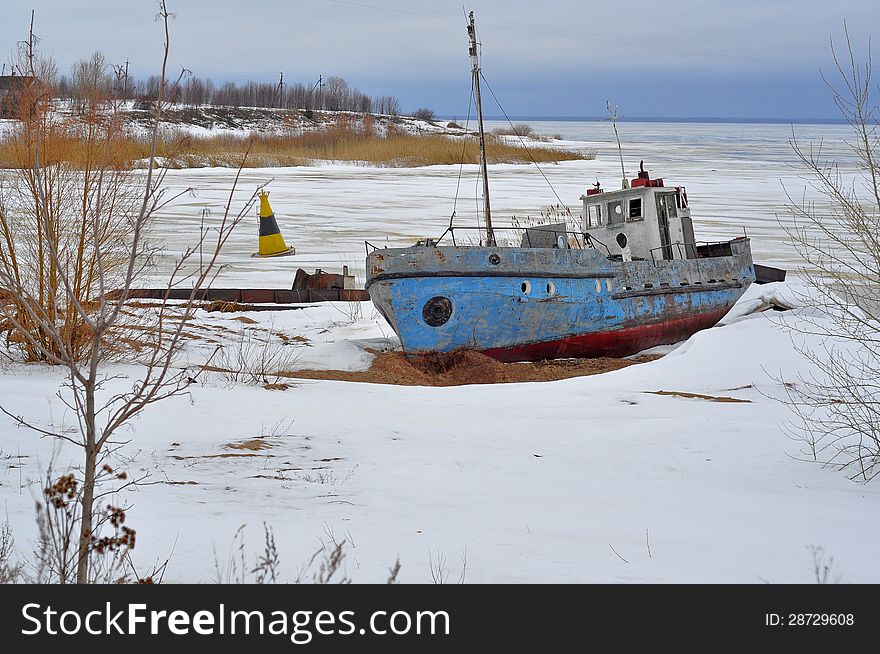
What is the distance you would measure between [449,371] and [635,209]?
14.0ft

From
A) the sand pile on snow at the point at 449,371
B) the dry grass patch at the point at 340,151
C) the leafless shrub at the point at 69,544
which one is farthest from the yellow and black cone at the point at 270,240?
the dry grass patch at the point at 340,151

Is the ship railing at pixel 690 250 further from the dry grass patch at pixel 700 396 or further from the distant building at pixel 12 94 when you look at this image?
the distant building at pixel 12 94

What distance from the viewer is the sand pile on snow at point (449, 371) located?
10.9 m

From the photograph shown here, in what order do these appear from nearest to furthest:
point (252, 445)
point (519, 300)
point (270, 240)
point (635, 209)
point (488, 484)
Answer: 1. point (488, 484)
2. point (252, 445)
3. point (519, 300)
4. point (635, 209)
5. point (270, 240)

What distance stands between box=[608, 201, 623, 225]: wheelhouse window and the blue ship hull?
107cm

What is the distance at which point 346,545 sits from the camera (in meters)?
4.70

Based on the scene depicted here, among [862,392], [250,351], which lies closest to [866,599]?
[862,392]

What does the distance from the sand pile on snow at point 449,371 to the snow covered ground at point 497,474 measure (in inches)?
21.1

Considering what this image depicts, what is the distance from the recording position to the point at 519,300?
11.4 metres

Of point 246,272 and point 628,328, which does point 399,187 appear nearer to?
point 246,272

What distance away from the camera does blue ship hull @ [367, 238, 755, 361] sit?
1111 centimetres

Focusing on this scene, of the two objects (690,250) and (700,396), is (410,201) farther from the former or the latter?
(700,396)

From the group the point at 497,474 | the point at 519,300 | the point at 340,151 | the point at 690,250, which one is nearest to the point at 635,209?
the point at 690,250

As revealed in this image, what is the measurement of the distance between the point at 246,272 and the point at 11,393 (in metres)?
9.32
